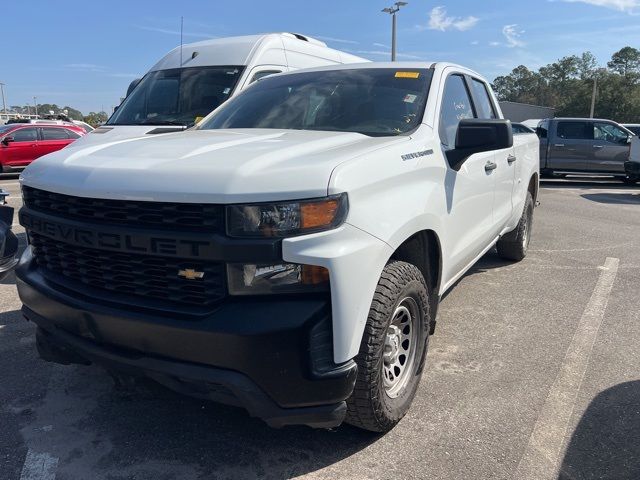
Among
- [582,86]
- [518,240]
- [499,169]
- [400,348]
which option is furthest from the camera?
[582,86]

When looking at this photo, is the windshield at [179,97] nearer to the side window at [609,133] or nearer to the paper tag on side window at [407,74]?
the paper tag on side window at [407,74]

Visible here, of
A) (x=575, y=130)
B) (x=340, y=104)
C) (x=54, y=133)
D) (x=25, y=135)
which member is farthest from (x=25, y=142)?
(x=575, y=130)

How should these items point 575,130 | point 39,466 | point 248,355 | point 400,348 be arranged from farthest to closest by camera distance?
point 575,130 → point 400,348 → point 39,466 → point 248,355

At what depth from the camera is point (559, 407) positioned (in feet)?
9.73

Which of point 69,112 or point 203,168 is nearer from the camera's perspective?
point 203,168

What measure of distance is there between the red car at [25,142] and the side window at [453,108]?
14.8 meters

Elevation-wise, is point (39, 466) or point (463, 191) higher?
point (463, 191)

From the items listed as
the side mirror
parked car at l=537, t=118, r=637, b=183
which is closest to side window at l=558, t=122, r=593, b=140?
parked car at l=537, t=118, r=637, b=183

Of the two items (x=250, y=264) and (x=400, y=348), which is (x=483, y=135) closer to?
(x=400, y=348)

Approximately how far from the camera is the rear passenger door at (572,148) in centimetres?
1502

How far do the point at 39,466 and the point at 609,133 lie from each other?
1621cm

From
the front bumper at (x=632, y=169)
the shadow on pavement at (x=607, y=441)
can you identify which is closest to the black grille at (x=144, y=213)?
the shadow on pavement at (x=607, y=441)

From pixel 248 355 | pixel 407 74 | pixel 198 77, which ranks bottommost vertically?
pixel 248 355

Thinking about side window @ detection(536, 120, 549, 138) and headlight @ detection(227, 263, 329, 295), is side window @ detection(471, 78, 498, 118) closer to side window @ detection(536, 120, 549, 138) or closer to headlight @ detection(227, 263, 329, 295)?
headlight @ detection(227, 263, 329, 295)
